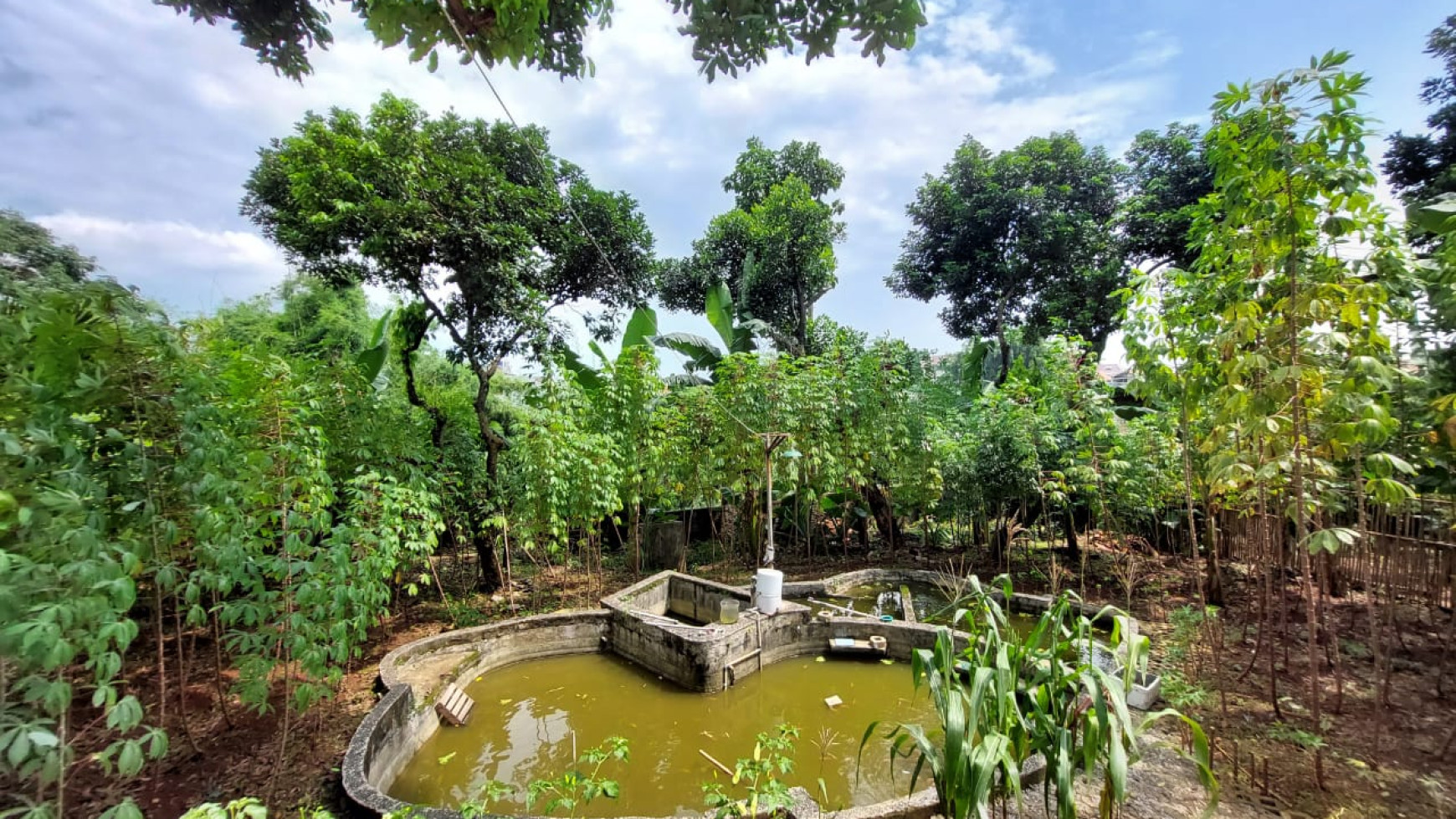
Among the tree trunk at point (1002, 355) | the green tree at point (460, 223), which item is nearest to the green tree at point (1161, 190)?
the tree trunk at point (1002, 355)

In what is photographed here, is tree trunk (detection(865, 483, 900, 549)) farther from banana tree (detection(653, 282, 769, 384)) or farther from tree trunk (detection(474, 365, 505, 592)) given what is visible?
tree trunk (detection(474, 365, 505, 592))

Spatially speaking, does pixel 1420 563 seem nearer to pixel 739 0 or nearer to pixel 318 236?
pixel 739 0

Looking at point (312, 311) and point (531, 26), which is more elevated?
point (312, 311)

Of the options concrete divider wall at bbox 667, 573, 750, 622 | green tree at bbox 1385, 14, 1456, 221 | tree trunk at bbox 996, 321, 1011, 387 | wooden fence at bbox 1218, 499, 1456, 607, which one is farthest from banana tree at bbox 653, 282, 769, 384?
green tree at bbox 1385, 14, 1456, 221

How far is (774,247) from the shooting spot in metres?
12.7

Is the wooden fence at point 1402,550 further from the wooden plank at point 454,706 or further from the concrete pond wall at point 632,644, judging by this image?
the wooden plank at point 454,706

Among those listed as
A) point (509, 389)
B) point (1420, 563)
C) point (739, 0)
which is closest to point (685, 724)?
point (739, 0)

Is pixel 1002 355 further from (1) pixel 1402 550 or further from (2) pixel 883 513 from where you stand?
(1) pixel 1402 550

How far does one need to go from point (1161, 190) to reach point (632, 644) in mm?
14877

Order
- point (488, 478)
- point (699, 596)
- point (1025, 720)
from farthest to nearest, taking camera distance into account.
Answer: point (699, 596), point (488, 478), point (1025, 720)

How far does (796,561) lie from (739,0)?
334 inches

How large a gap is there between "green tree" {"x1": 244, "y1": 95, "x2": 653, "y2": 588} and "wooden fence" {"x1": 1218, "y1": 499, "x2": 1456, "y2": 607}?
664 centimetres

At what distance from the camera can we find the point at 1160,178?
11961 millimetres

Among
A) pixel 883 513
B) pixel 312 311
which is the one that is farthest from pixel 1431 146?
pixel 312 311
